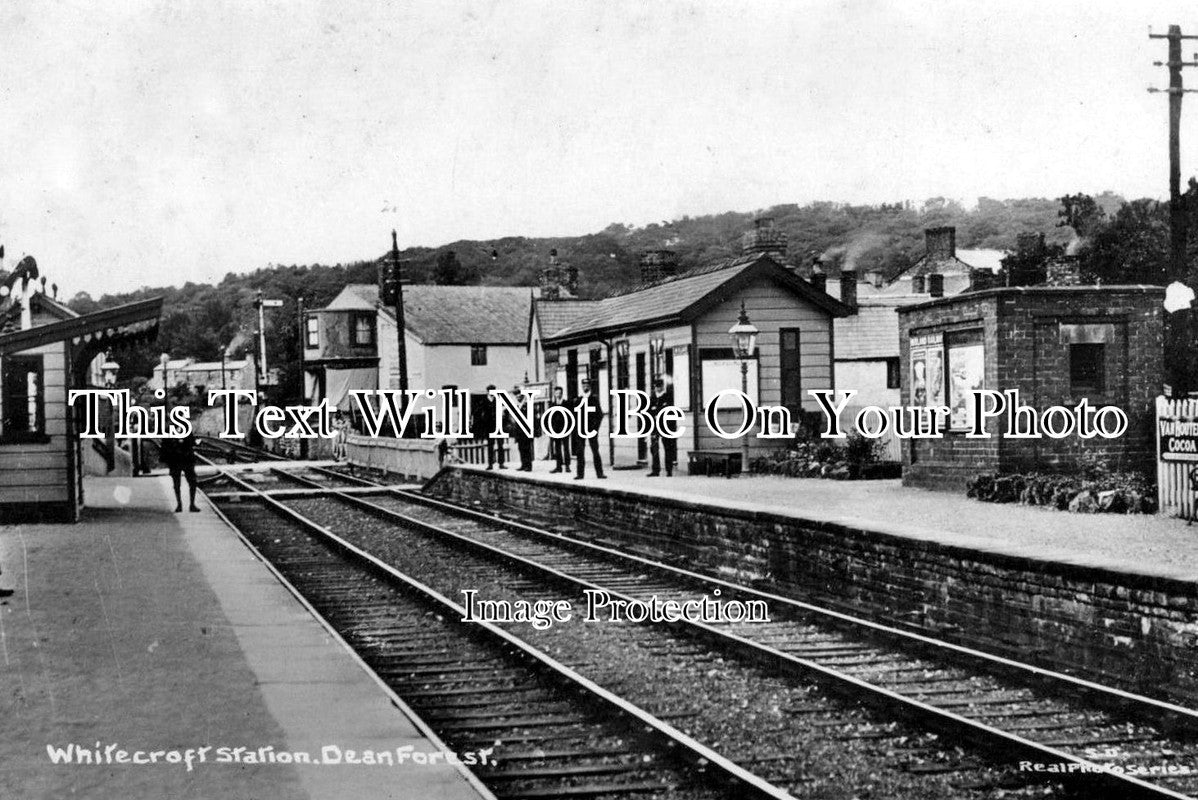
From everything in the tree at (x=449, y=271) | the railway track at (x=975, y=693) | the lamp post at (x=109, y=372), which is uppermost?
the tree at (x=449, y=271)

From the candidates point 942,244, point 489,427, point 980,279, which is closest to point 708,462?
point 489,427

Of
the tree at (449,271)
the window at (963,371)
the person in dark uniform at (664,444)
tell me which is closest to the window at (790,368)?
the person in dark uniform at (664,444)

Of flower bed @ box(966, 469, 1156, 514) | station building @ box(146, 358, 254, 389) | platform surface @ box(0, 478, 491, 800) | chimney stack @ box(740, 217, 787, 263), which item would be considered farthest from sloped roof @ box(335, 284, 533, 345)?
platform surface @ box(0, 478, 491, 800)

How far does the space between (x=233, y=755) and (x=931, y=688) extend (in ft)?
14.4

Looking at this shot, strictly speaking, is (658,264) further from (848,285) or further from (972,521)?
(972,521)

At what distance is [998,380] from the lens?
17359 mm

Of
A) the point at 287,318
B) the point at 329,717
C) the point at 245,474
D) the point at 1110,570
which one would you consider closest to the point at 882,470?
the point at 1110,570

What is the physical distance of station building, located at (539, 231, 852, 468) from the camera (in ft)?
87.8

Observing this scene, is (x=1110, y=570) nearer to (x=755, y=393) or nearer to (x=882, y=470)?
(x=882, y=470)

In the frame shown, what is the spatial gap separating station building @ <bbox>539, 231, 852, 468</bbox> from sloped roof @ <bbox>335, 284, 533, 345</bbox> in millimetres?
27579

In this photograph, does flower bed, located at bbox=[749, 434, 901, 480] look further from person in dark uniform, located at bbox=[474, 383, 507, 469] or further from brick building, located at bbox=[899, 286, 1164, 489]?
person in dark uniform, located at bbox=[474, 383, 507, 469]

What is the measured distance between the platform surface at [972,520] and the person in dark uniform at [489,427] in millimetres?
6215

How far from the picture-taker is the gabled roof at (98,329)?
1678 cm

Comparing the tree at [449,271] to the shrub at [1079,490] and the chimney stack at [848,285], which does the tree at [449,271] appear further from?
the shrub at [1079,490]
